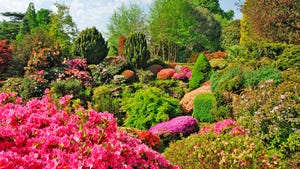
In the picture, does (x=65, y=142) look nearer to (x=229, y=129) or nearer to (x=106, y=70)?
(x=229, y=129)

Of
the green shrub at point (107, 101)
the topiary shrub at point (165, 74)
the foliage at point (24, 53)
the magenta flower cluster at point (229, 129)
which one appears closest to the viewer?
the magenta flower cluster at point (229, 129)

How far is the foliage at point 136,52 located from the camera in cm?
1803

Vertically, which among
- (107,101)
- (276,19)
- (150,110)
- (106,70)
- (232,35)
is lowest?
(107,101)

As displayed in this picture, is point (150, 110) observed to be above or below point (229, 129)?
below

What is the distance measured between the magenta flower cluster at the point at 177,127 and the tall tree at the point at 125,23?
75.7 ft

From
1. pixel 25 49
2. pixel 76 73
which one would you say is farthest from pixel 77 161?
pixel 25 49

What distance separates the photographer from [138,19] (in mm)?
32375

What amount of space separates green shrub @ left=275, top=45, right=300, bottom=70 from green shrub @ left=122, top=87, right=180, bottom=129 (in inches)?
Result: 147

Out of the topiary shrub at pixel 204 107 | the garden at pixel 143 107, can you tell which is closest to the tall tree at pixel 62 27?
the garden at pixel 143 107

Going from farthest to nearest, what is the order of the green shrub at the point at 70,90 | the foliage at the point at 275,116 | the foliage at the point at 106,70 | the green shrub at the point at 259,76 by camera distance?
1. the foliage at the point at 106,70
2. the green shrub at the point at 70,90
3. the green shrub at the point at 259,76
4. the foliage at the point at 275,116

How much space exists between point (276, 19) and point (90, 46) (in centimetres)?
985

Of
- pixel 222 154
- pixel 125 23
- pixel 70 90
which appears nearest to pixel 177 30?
pixel 125 23

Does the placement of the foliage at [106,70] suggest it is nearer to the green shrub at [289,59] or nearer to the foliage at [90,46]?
the foliage at [90,46]

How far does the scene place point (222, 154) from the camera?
513cm
